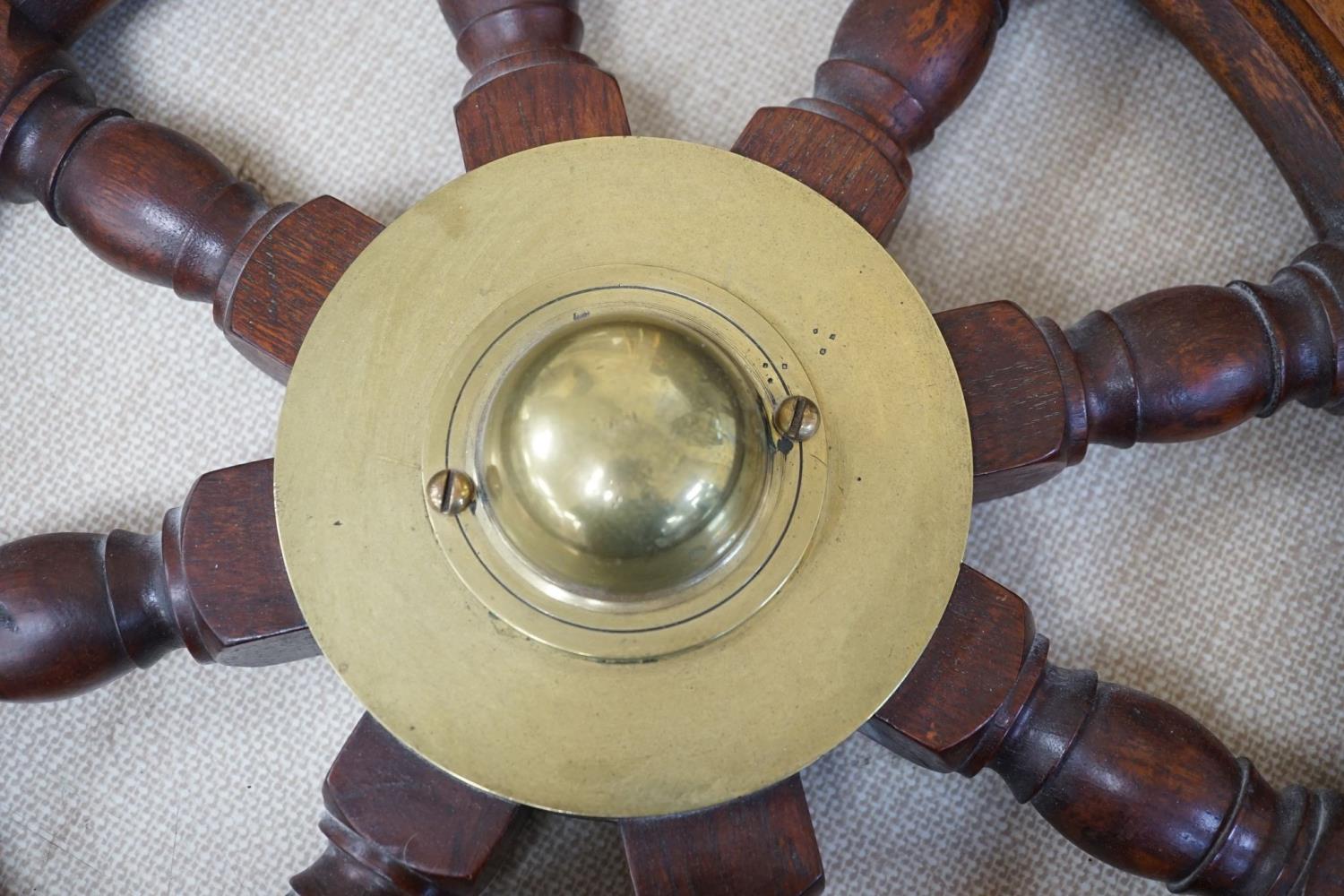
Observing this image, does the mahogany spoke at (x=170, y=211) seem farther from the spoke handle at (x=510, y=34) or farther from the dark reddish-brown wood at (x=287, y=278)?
the spoke handle at (x=510, y=34)

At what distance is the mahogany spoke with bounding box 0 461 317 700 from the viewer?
0.67 meters

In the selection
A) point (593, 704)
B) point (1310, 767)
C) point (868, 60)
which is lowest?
point (1310, 767)

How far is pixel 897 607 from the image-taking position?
2.15ft

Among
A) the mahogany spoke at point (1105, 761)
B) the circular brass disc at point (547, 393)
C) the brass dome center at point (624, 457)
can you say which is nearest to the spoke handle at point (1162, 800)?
the mahogany spoke at point (1105, 761)

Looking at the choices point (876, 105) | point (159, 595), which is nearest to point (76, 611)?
point (159, 595)

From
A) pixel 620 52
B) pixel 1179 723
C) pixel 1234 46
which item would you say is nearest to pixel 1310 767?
pixel 1179 723

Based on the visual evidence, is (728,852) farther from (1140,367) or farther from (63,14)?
(63,14)

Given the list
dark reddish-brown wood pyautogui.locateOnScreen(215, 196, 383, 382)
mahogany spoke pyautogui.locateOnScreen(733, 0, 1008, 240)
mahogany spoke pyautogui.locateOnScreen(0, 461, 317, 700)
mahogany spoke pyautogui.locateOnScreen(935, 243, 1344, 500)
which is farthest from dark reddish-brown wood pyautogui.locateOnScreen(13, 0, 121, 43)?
mahogany spoke pyautogui.locateOnScreen(935, 243, 1344, 500)

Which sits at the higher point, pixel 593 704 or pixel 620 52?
pixel 620 52

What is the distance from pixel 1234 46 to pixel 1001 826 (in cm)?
56

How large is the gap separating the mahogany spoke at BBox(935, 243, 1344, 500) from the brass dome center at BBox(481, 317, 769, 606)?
0.49 feet

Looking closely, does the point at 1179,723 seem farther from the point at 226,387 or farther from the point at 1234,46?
the point at 226,387

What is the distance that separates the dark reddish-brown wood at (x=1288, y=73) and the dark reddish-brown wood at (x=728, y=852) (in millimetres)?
528

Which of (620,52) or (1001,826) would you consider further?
(620,52)
